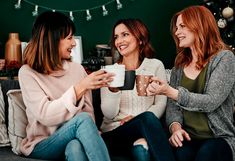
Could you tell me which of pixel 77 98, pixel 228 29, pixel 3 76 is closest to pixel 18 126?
pixel 77 98

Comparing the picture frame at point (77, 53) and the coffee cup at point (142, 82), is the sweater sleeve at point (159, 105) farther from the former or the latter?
the picture frame at point (77, 53)

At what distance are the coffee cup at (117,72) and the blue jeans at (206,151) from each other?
1.61 ft

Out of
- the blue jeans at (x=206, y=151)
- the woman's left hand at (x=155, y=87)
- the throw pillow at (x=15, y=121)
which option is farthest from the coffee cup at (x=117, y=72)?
the throw pillow at (x=15, y=121)

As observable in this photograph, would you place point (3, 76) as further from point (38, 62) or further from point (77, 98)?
point (77, 98)

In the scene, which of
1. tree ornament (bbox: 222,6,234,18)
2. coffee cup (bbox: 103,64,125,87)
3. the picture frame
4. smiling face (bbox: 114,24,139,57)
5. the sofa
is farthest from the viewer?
the picture frame

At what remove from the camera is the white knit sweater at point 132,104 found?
2.51m

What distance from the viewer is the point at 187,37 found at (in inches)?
96.2

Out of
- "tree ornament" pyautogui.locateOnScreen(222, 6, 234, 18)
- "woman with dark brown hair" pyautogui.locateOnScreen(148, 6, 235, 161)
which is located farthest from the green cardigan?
"tree ornament" pyautogui.locateOnScreen(222, 6, 234, 18)

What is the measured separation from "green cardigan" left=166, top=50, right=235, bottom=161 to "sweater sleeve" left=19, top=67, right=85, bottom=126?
1.80ft

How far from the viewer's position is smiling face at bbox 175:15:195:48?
2439 mm

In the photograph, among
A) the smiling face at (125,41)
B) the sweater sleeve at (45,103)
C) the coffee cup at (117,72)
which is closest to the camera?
the coffee cup at (117,72)

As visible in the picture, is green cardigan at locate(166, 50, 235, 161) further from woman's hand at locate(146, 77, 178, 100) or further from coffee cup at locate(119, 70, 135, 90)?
coffee cup at locate(119, 70, 135, 90)

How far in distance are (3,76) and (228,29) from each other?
1.97 m

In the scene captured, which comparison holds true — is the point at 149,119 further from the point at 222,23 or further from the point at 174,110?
the point at 222,23
